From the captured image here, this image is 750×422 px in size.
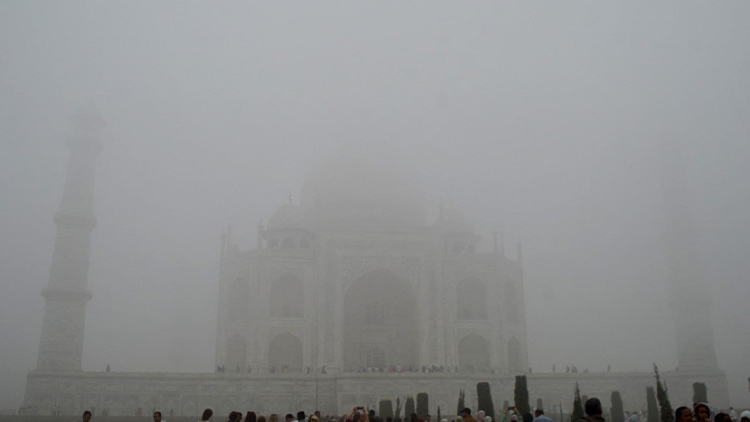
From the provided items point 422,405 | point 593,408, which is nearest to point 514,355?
point 422,405

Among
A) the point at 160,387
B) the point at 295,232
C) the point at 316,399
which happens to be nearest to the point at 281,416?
the point at 316,399

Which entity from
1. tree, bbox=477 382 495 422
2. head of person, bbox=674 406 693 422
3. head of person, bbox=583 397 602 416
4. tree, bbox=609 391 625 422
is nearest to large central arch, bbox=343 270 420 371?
tree, bbox=609 391 625 422

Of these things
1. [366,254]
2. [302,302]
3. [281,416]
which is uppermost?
[366,254]

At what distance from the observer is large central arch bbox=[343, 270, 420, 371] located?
1245 inches

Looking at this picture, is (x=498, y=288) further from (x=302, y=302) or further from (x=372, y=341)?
(x=302, y=302)

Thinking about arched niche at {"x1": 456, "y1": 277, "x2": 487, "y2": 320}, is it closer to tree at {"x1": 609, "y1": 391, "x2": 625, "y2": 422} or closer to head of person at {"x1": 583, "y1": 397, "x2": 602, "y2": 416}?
tree at {"x1": 609, "y1": 391, "x2": 625, "y2": 422}

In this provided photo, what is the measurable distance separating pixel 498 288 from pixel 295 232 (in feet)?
31.1

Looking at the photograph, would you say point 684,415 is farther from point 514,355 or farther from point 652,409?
point 514,355

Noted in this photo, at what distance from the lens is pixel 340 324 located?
29781 mm

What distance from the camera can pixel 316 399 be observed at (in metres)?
25.4

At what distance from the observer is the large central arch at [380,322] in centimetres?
3162

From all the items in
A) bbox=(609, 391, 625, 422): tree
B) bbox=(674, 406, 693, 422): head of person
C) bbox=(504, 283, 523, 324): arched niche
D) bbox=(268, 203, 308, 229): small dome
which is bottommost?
bbox=(609, 391, 625, 422): tree

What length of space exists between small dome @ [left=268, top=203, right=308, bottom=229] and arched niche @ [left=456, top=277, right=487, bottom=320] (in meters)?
7.75

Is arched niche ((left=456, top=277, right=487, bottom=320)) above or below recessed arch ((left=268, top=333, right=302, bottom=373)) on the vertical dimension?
above
